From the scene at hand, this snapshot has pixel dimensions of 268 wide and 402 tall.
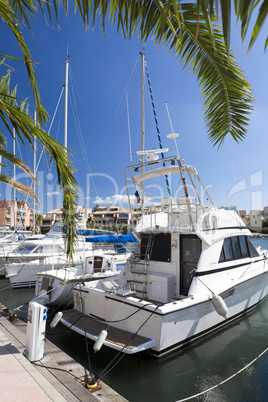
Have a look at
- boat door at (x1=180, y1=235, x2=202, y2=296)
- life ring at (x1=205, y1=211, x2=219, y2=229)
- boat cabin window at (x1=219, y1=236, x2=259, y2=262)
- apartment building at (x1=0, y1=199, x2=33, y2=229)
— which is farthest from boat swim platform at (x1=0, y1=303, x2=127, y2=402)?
apartment building at (x1=0, y1=199, x2=33, y2=229)

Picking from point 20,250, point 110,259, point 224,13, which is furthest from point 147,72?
point 224,13

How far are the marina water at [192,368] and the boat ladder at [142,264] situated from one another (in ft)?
6.29

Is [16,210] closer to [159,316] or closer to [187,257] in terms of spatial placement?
[187,257]

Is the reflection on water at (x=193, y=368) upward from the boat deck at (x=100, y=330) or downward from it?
downward

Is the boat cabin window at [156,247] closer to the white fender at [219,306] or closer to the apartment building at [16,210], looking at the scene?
the white fender at [219,306]

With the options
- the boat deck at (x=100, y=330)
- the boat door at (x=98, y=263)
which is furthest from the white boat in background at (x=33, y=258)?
the boat deck at (x=100, y=330)

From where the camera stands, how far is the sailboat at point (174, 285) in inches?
222

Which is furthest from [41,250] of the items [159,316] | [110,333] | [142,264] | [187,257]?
[159,316]

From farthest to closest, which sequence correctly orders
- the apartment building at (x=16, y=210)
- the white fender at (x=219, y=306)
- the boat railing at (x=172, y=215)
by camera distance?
the apartment building at (x=16, y=210) < the boat railing at (x=172, y=215) < the white fender at (x=219, y=306)

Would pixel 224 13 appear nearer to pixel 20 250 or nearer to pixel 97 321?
pixel 97 321

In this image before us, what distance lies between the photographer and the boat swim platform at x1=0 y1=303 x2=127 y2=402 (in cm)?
339

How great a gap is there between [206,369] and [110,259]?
742 cm

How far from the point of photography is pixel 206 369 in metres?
5.51

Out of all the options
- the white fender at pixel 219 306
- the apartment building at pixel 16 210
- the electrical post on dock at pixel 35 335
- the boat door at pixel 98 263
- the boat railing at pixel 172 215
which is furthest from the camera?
the apartment building at pixel 16 210
